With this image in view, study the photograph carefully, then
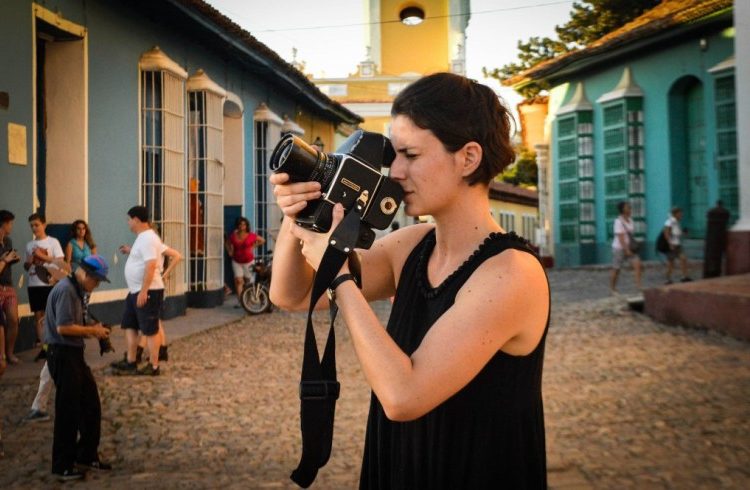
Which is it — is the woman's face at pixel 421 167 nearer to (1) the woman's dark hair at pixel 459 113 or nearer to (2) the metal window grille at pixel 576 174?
(1) the woman's dark hair at pixel 459 113

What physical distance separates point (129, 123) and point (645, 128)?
1122cm

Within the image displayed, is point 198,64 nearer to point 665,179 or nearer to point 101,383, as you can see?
point 101,383

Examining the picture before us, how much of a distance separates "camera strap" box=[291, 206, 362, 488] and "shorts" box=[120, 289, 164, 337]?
6.29m

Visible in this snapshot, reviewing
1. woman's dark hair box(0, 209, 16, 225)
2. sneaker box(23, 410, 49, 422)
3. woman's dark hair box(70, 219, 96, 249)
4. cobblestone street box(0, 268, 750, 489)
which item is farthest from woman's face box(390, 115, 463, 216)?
woman's dark hair box(70, 219, 96, 249)

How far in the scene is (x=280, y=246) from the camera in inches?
76.6

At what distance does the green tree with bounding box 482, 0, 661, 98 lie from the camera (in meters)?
23.5

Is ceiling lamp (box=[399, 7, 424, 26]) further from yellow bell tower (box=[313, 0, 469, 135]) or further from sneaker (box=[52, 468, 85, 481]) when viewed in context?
sneaker (box=[52, 468, 85, 481])

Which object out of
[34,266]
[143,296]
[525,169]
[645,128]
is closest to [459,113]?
[143,296]

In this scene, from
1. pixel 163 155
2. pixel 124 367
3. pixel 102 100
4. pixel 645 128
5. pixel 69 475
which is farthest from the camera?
pixel 645 128

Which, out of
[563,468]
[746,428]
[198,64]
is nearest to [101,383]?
[563,468]

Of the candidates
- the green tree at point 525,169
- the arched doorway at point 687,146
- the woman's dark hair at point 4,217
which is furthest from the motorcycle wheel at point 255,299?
the green tree at point 525,169

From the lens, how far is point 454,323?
1.63 metres

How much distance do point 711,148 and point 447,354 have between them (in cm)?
1628

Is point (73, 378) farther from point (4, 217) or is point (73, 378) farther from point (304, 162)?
point (4, 217)
